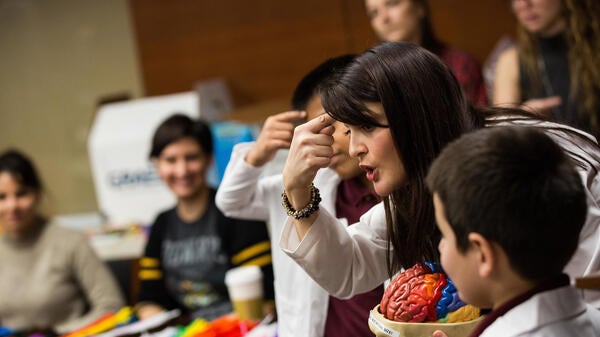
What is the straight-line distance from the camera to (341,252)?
131 centimetres

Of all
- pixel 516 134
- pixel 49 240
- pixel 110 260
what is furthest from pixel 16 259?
pixel 516 134

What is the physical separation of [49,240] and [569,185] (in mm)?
2456

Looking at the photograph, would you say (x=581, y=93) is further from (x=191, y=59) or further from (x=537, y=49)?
(x=191, y=59)

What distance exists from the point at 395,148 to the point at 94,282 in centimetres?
201

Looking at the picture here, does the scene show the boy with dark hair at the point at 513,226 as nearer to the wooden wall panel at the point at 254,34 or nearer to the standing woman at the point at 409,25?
the standing woman at the point at 409,25

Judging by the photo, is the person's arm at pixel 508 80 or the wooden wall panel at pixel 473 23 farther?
the wooden wall panel at pixel 473 23

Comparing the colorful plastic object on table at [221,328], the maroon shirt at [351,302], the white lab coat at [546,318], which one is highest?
the white lab coat at [546,318]

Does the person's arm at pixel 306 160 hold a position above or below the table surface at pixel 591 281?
above

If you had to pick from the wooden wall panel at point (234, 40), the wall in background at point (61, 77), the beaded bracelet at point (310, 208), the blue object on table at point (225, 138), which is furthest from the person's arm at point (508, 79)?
the wall in background at point (61, 77)

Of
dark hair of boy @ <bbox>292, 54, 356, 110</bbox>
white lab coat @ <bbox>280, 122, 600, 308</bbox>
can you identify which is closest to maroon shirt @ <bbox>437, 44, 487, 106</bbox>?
dark hair of boy @ <bbox>292, 54, 356, 110</bbox>

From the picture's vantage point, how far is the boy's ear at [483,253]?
2.95ft

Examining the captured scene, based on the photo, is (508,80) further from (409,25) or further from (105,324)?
(105,324)

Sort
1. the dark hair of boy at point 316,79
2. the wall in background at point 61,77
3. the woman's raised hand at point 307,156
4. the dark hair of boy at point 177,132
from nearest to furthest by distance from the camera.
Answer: the woman's raised hand at point 307,156
the dark hair of boy at point 316,79
the dark hair of boy at point 177,132
the wall in background at point 61,77

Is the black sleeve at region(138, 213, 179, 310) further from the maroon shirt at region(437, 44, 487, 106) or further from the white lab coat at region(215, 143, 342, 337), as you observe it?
the maroon shirt at region(437, 44, 487, 106)
